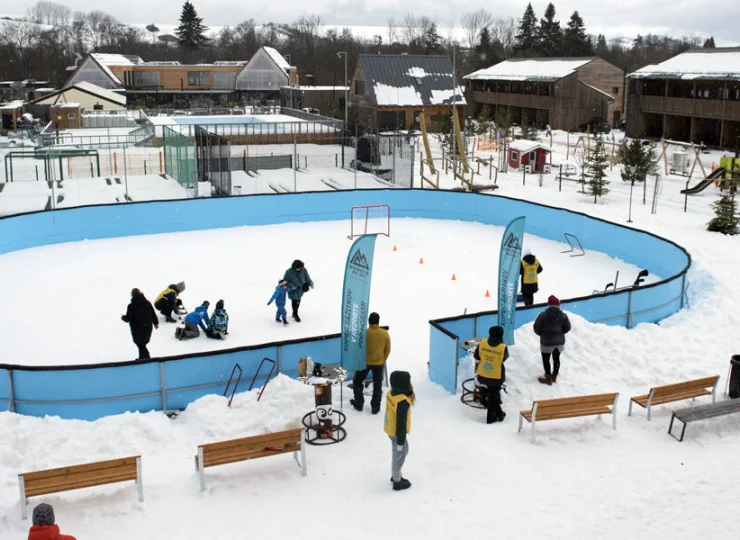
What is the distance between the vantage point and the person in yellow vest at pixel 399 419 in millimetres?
8242

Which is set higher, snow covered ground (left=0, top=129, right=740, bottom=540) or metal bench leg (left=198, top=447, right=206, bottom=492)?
metal bench leg (left=198, top=447, right=206, bottom=492)

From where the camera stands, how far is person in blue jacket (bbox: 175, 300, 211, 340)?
13.8m

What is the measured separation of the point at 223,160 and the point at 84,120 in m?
28.4

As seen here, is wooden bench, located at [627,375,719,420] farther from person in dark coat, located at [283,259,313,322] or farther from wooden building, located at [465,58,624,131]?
wooden building, located at [465,58,624,131]

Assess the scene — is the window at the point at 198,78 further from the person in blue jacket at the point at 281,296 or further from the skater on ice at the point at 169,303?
the person in blue jacket at the point at 281,296

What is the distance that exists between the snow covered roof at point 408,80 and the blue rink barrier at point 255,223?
29.1 m

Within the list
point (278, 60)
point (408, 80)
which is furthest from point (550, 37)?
point (408, 80)

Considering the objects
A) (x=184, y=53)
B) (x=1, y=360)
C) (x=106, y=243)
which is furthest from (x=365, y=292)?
(x=184, y=53)

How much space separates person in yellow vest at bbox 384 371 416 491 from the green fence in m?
20.9

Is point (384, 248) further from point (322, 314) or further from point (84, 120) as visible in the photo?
point (84, 120)

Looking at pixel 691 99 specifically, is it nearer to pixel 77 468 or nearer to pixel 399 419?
pixel 399 419

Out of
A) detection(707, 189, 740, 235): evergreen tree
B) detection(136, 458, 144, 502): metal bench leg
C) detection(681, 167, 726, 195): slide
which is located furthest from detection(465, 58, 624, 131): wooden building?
detection(136, 458, 144, 502): metal bench leg

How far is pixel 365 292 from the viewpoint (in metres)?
11.1

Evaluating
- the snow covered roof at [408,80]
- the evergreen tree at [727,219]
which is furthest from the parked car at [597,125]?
the evergreen tree at [727,219]
